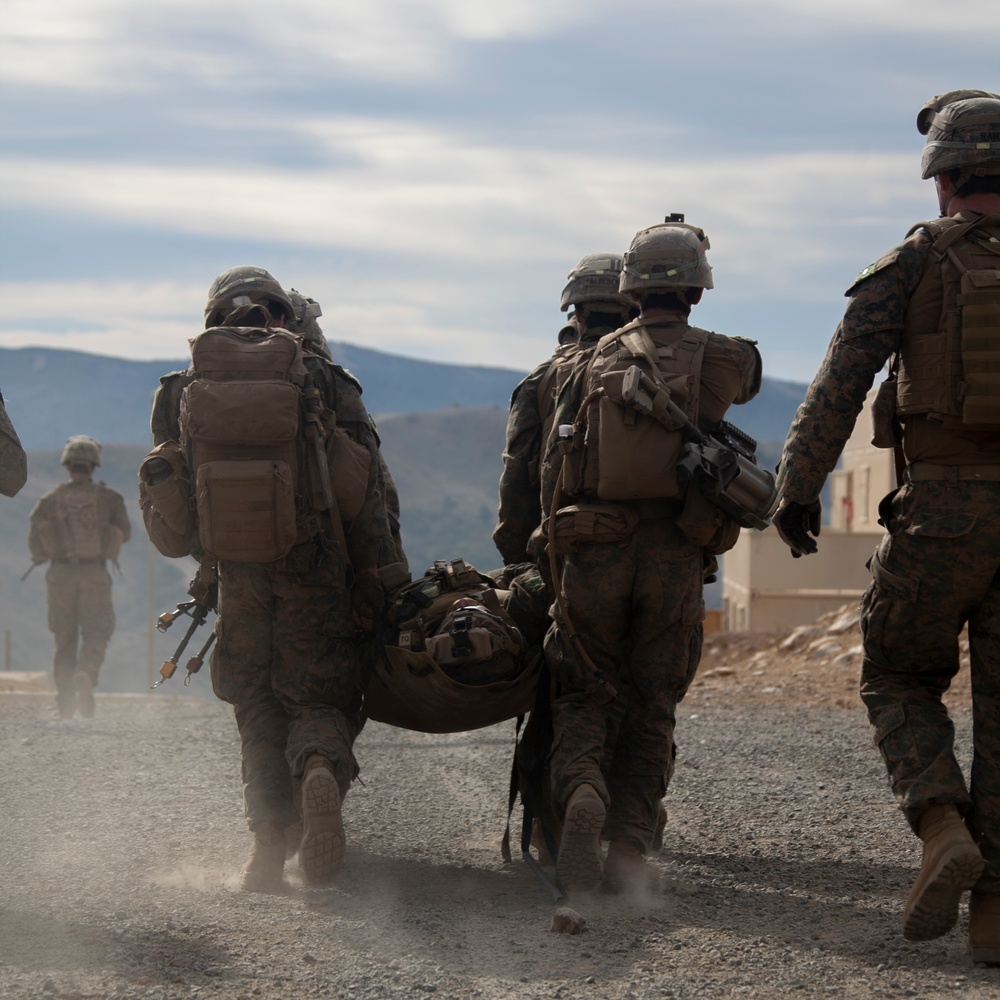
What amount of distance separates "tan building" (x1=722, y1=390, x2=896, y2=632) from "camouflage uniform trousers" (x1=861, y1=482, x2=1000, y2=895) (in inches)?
A: 649

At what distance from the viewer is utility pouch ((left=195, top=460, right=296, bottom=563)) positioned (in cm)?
555

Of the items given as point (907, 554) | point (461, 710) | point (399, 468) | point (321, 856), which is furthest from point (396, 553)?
point (399, 468)

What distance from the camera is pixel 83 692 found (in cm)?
1301

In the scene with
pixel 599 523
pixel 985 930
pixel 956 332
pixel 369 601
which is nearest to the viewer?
pixel 985 930

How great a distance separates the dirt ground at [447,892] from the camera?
13.8 feet

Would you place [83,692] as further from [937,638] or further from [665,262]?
[937,638]

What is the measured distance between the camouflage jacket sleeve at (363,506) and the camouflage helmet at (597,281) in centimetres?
115

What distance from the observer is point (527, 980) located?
13.8ft

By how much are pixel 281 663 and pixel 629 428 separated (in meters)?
1.77

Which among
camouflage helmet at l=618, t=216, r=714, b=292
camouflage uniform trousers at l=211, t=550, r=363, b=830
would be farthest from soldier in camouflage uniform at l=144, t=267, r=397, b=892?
camouflage helmet at l=618, t=216, r=714, b=292

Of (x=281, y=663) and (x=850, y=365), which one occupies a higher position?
(x=850, y=365)

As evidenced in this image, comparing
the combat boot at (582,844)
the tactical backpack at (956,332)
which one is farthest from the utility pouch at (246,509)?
the tactical backpack at (956,332)

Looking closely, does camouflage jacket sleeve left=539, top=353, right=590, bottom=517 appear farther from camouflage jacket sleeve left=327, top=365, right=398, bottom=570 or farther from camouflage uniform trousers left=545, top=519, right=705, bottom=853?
camouflage jacket sleeve left=327, top=365, right=398, bottom=570

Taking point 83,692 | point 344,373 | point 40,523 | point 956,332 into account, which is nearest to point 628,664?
point 344,373
